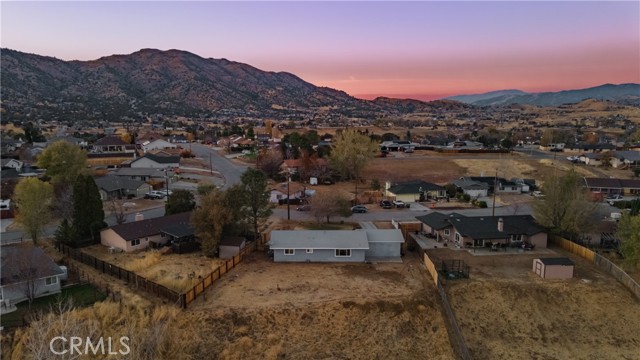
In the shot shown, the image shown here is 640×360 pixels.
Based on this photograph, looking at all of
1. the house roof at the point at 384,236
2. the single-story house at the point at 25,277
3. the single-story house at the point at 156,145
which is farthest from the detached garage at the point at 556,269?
the single-story house at the point at 156,145

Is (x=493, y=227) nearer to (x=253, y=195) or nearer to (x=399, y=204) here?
(x=399, y=204)

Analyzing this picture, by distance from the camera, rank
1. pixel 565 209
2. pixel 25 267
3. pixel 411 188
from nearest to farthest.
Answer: pixel 25 267, pixel 565 209, pixel 411 188

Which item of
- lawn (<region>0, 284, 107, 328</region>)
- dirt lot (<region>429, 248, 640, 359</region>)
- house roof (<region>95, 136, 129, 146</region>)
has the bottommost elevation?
dirt lot (<region>429, 248, 640, 359</region>)

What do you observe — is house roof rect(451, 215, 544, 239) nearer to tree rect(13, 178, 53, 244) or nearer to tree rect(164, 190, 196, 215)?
tree rect(164, 190, 196, 215)

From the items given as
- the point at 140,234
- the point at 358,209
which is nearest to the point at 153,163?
the point at 358,209

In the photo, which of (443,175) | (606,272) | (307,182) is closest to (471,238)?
(606,272)

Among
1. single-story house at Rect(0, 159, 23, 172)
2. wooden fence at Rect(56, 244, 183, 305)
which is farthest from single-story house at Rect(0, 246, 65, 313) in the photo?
single-story house at Rect(0, 159, 23, 172)

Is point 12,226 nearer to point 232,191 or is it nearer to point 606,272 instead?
point 232,191
